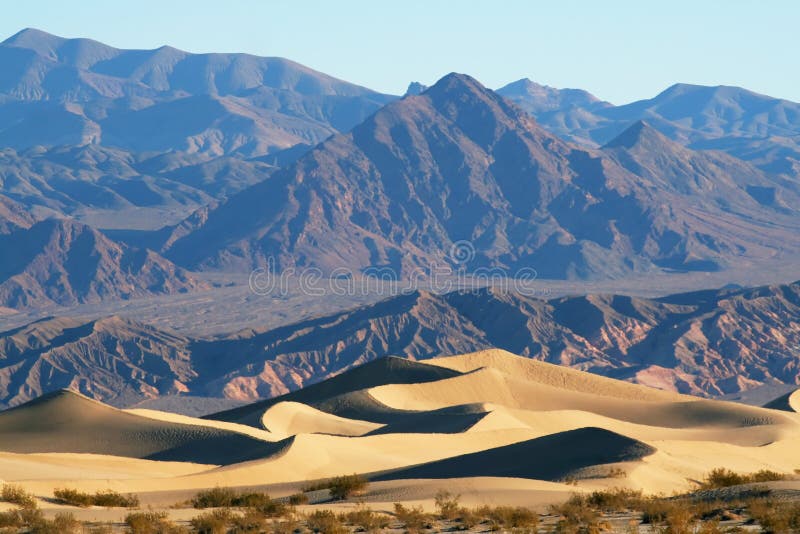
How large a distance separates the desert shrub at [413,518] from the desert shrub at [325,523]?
1.13m

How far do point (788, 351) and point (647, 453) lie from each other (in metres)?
165

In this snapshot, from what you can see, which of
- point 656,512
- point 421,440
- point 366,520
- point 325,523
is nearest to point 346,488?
point 366,520

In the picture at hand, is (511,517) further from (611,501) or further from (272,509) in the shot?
(272,509)

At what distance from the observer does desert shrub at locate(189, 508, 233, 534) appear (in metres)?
26.1

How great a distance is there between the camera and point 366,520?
27.4 meters

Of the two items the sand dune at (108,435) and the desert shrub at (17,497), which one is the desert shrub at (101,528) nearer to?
the desert shrub at (17,497)

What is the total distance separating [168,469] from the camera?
49719 millimetres

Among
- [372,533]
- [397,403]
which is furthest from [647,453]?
[397,403]

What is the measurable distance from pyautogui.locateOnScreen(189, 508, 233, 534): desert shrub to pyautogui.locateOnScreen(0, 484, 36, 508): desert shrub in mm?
3844

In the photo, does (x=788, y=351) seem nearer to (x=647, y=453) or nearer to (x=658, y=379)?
(x=658, y=379)

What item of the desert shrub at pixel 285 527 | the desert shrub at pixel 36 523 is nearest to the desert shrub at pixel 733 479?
the desert shrub at pixel 285 527

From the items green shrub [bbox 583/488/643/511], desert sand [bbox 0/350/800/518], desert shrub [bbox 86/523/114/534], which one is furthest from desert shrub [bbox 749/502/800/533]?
desert shrub [bbox 86/523/114/534]

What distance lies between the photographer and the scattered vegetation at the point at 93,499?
31.3 m

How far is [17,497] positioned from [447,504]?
8145 millimetres
